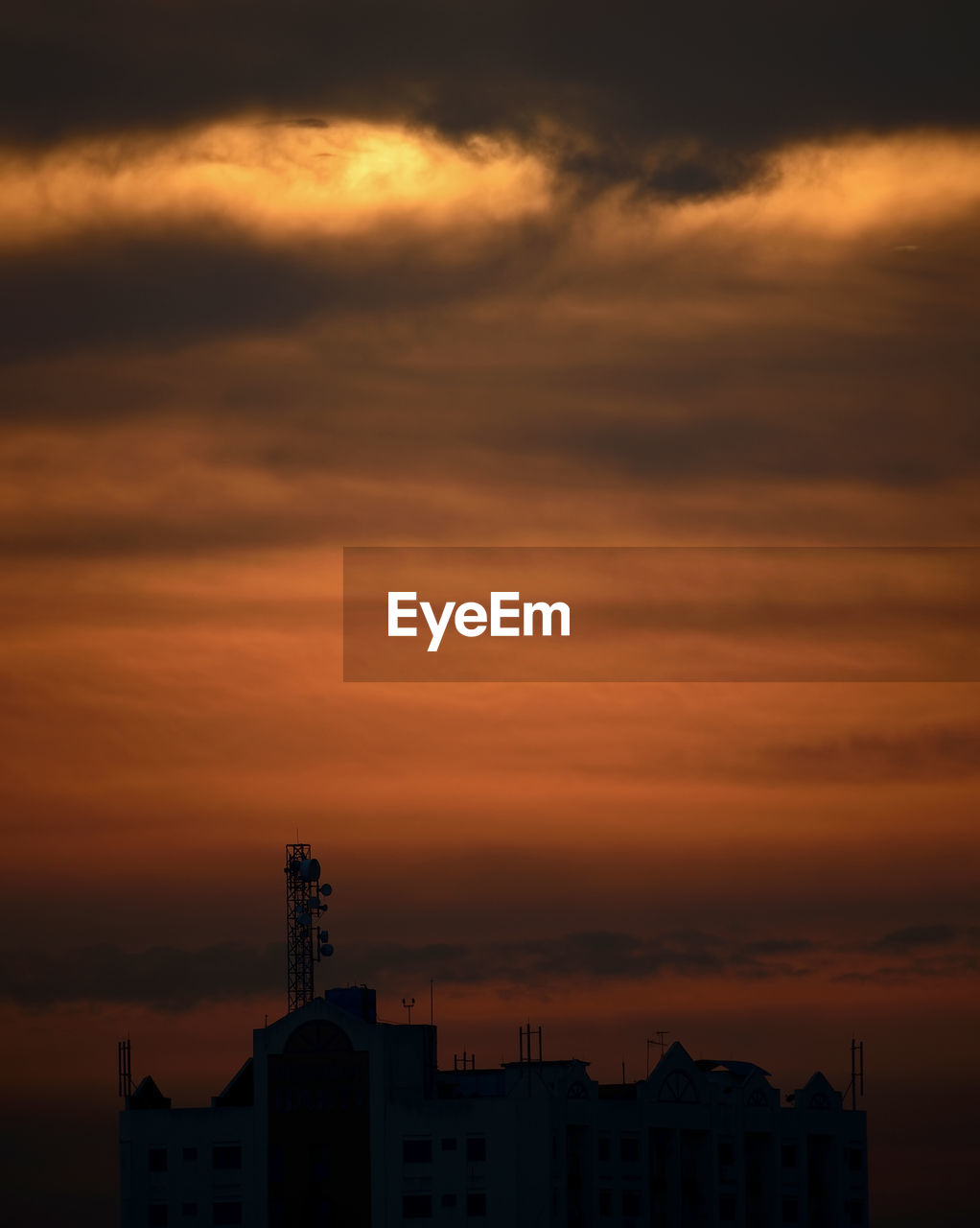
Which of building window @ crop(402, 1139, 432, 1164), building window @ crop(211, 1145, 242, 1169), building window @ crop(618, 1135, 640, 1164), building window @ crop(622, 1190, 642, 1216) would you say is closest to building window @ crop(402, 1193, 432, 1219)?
building window @ crop(402, 1139, 432, 1164)

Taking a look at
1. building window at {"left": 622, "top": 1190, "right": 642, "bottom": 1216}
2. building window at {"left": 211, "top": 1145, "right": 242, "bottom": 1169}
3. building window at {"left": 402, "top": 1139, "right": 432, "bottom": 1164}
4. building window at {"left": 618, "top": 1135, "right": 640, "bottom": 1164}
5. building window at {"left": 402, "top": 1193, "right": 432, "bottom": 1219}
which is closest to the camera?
building window at {"left": 402, "top": 1193, "right": 432, "bottom": 1219}

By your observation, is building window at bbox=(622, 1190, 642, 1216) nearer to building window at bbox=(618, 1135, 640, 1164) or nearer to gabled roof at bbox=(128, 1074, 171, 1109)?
building window at bbox=(618, 1135, 640, 1164)

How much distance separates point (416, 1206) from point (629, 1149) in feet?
45.9

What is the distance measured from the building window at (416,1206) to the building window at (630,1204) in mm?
12403

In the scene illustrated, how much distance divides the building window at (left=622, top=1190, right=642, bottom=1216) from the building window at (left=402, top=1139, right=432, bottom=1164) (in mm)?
12790

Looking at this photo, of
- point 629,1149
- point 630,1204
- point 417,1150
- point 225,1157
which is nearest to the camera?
point 417,1150

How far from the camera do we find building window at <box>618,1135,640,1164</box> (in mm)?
140500

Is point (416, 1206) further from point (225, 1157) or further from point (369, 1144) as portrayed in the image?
point (225, 1157)

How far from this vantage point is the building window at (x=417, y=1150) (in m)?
136

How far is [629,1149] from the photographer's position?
141 m

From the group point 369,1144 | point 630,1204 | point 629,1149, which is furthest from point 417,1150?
point 630,1204

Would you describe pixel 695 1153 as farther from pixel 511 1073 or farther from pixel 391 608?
pixel 391 608

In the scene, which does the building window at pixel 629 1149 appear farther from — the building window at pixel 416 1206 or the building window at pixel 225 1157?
the building window at pixel 225 1157

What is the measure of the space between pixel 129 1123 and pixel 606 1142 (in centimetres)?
2843
